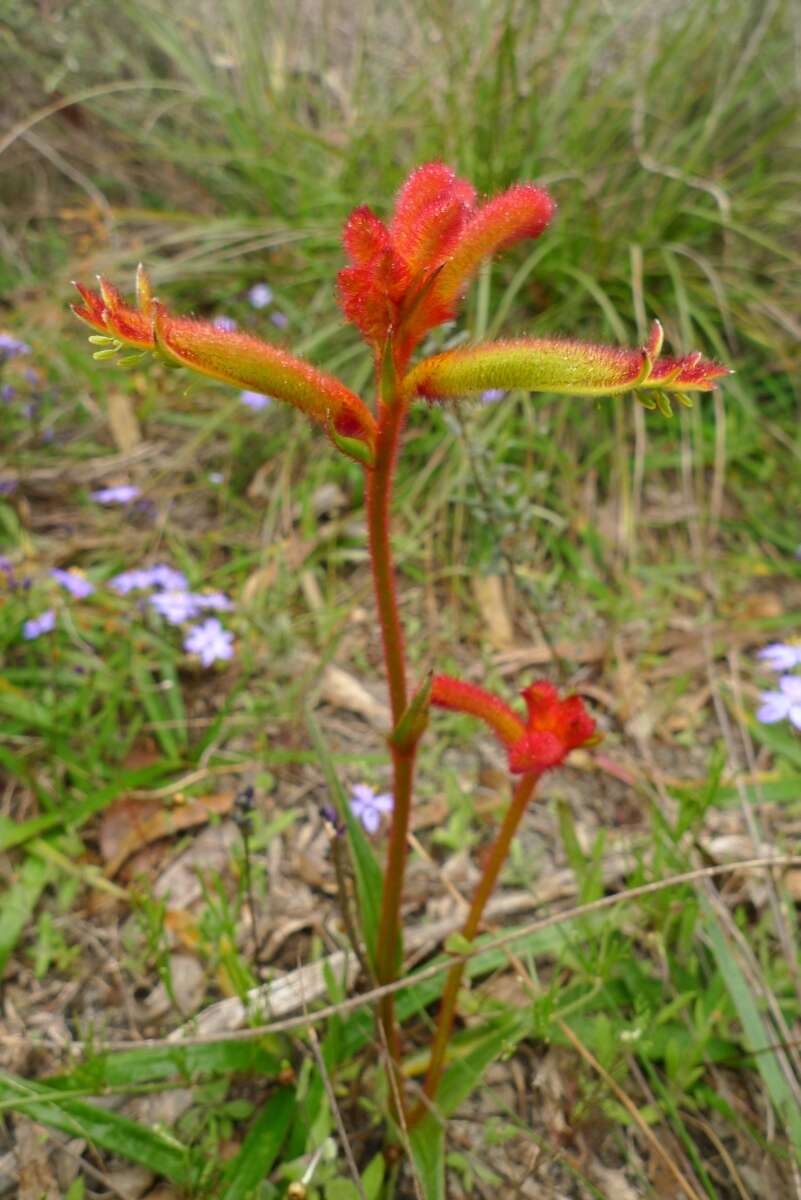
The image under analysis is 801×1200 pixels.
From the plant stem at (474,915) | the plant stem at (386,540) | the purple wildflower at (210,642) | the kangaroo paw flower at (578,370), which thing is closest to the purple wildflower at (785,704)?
the plant stem at (474,915)

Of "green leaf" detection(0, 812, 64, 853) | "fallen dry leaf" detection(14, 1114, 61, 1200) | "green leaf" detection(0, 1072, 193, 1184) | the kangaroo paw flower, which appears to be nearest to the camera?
the kangaroo paw flower

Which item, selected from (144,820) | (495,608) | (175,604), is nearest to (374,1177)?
(144,820)

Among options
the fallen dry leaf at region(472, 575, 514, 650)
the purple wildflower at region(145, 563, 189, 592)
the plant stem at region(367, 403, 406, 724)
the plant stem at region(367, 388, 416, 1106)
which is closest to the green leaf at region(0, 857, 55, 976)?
the purple wildflower at region(145, 563, 189, 592)

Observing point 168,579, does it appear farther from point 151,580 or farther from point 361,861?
point 361,861

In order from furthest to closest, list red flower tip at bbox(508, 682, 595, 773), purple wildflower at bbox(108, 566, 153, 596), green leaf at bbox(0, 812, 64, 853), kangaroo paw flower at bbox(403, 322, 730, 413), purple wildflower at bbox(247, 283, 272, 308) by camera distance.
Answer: purple wildflower at bbox(247, 283, 272, 308)
purple wildflower at bbox(108, 566, 153, 596)
green leaf at bbox(0, 812, 64, 853)
red flower tip at bbox(508, 682, 595, 773)
kangaroo paw flower at bbox(403, 322, 730, 413)

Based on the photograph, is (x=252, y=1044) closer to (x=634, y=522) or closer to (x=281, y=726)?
(x=281, y=726)

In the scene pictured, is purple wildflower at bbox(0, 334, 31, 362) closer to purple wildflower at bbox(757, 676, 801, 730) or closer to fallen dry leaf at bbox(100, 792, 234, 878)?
fallen dry leaf at bbox(100, 792, 234, 878)
